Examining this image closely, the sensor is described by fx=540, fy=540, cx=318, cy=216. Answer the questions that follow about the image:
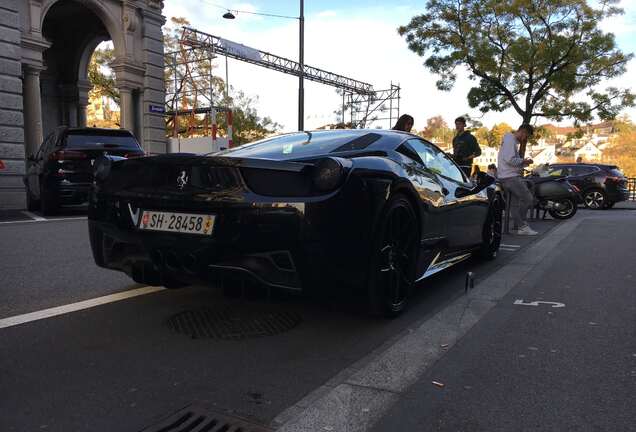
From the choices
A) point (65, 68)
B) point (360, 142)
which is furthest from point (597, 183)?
point (65, 68)

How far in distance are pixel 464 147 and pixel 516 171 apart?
948mm

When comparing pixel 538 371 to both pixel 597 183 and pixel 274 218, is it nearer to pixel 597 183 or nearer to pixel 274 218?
pixel 274 218

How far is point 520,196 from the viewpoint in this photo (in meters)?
8.43

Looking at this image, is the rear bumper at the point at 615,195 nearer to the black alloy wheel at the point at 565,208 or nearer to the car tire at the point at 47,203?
the black alloy wheel at the point at 565,208

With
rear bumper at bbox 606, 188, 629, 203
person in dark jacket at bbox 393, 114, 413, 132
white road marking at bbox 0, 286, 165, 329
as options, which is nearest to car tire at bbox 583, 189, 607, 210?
rear bumper at bbox 606, 188, 629, 203

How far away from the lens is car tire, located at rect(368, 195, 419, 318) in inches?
125

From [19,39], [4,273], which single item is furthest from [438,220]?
[19,39]

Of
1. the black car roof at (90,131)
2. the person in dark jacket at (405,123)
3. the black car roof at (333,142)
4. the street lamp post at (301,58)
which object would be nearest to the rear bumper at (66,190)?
the black car roof at (90,131)

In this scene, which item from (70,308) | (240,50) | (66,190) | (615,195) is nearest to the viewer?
(70,308)

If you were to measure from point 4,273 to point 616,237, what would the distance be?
7.97 m

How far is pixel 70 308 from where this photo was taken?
3.61 m

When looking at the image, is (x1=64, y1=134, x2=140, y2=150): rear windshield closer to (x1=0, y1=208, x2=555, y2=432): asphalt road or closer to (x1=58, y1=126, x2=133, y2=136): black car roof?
(x1=58, y1=126, x2=133, y2=136): black car roof

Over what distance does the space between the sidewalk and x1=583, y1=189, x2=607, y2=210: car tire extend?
13725 mm

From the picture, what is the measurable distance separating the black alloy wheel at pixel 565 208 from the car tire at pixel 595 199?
5754mm
